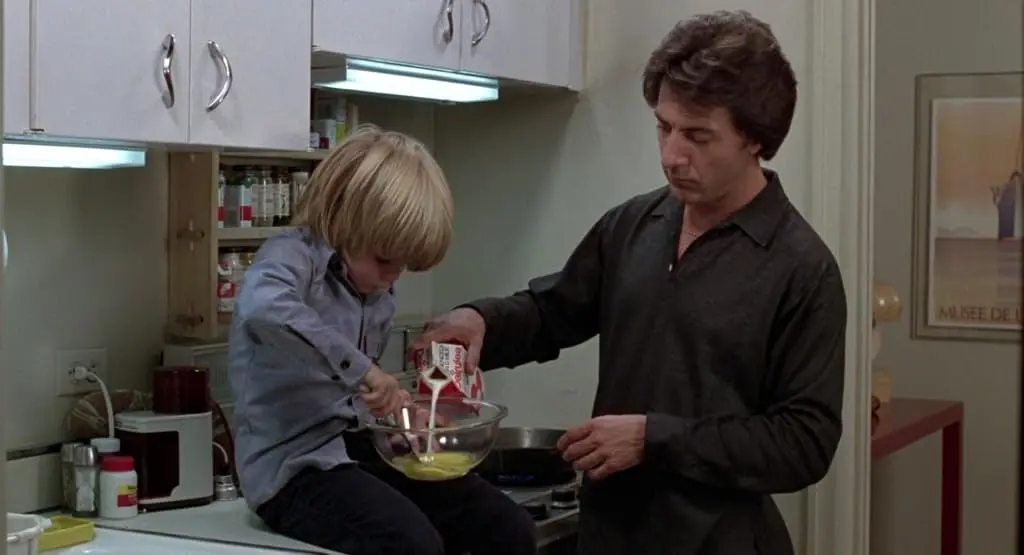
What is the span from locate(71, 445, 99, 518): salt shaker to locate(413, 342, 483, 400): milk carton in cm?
53

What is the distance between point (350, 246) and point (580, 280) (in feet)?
1.16

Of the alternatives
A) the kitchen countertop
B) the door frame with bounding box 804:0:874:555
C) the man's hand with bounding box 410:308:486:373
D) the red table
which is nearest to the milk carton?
the man's hand with bounding box 410:308:486:373

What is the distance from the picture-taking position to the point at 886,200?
161 inches

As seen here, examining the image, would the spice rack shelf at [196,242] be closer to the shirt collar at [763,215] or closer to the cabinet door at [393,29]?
the cabinet door at [393,29]

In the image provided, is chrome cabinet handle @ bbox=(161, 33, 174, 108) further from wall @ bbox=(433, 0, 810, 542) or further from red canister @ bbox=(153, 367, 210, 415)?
wall @ bbox=(433, 0, 810, 542)

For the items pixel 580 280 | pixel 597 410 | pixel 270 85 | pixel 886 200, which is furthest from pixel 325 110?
pixel 886 200

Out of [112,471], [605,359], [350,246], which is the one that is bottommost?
[112,471]

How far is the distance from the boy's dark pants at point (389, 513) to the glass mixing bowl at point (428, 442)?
7 centimetres

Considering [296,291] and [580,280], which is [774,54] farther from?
[296,291]

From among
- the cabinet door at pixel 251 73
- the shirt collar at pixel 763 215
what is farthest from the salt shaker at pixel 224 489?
the shirt collar at pixel 763 215

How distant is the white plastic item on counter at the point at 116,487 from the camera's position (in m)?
1.98

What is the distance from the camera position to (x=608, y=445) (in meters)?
1.71

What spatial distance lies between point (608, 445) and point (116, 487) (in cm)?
77

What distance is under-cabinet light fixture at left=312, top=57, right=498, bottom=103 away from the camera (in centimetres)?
212
